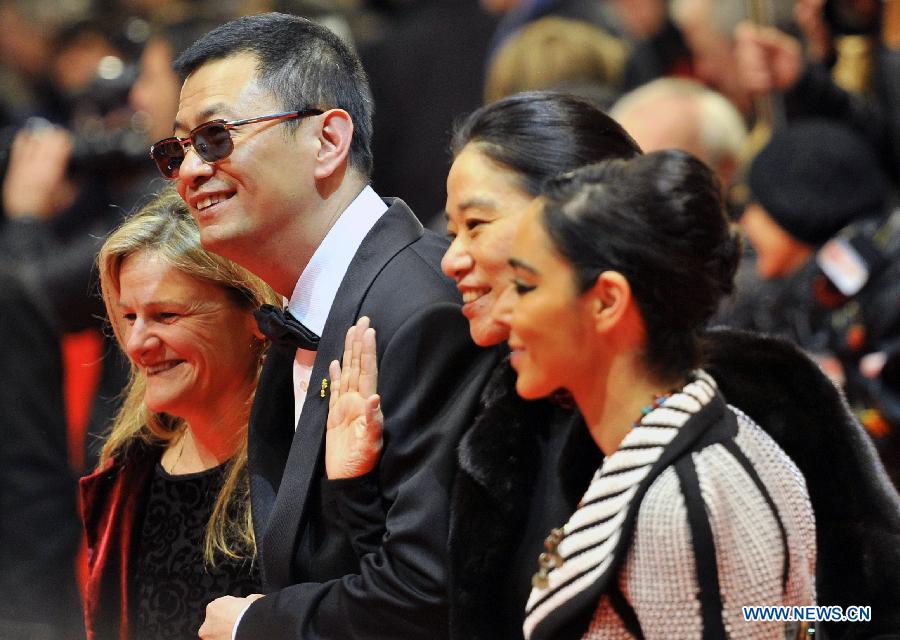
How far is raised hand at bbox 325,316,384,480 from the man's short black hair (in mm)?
446

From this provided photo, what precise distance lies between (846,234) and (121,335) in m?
2.43

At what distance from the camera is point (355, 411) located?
7.85 feet

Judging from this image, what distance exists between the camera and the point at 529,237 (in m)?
2.07

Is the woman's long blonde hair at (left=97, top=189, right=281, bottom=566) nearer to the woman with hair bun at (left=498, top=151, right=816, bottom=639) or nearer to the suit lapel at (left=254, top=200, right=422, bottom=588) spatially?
the suit lapel at (left=254, top=200, right=422, bottom=588)

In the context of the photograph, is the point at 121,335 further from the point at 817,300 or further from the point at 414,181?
the point at 817,300

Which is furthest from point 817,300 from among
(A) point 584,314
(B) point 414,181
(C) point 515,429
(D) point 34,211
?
(D) point 34,211

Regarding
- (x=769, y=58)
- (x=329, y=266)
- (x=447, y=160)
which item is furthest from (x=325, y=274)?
(x=769, y=58)

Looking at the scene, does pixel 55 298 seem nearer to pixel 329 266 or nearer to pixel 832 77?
pixel 329 266

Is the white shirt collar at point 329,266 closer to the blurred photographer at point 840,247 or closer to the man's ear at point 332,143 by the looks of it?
the man's ear at point 332,143

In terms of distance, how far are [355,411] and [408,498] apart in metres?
0.19

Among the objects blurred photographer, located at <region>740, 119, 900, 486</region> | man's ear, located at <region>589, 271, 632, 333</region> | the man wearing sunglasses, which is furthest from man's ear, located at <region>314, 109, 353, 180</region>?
blurred photographer, located at <region>740, 119, 900, 486</region>

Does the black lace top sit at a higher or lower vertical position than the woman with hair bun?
lower

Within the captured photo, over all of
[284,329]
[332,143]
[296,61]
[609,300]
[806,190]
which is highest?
[296,61]

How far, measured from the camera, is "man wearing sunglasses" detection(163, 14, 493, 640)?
2346 mm
